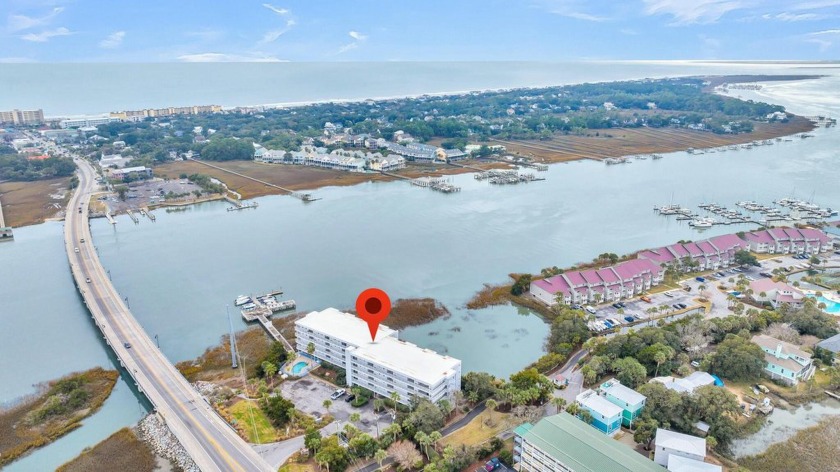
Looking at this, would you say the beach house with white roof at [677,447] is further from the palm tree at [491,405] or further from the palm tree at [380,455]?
the palm tree at [380,455]

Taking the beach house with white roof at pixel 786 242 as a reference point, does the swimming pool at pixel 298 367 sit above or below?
below

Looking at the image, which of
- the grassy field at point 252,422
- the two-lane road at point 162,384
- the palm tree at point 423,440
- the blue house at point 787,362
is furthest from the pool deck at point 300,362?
the blue house at point 787,362

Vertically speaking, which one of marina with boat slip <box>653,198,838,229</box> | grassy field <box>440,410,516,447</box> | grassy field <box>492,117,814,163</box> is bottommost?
grassy field <box>440,410,516,447</box>

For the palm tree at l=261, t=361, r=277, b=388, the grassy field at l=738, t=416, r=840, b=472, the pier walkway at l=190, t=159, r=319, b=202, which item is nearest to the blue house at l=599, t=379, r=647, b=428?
the grassy field at l=738, t=416, r=840, b=472

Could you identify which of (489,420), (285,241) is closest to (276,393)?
(489,420)

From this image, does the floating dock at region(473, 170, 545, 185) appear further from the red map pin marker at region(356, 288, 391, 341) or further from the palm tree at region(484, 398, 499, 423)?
the palm tree at region(484, 398, 499, 423)

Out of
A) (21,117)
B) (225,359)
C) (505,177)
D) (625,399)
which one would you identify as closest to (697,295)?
(625,399)
